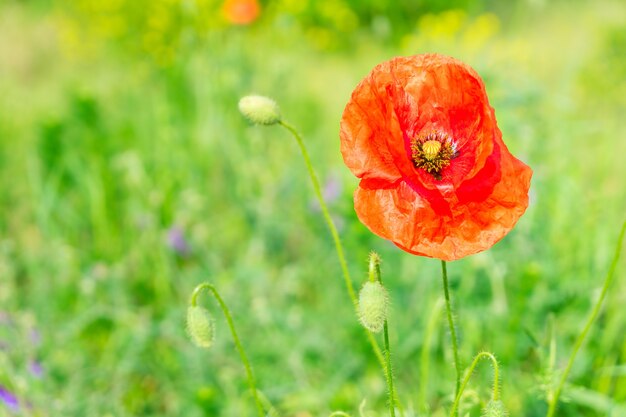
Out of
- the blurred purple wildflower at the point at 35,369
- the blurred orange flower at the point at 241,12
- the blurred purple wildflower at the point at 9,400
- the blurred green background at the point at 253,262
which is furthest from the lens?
the blurred orange flower at the point at 241,12

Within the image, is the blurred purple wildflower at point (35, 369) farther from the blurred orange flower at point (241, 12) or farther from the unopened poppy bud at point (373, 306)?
the blurred orange flower at point (241, 12)

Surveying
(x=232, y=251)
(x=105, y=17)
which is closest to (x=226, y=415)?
(x=232, y=251)

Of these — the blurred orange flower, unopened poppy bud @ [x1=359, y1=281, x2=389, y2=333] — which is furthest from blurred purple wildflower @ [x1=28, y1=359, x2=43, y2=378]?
the blurred orange flower

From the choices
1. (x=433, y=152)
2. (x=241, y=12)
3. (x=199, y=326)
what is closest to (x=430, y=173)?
(x=433, y=152)

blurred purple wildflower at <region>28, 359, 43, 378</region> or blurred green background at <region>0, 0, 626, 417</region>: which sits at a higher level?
blurred green background at <region>0, 0, 626, 417</region>

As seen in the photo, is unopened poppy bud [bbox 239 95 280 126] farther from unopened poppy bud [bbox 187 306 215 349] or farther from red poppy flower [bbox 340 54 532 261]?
unopened poppy bud [bbox 187 306 215 349]

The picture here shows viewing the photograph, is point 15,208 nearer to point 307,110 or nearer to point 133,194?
point 133,194

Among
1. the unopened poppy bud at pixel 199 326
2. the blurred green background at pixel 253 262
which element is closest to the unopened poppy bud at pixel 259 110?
the unopened poppy bud at pixel 199 326
